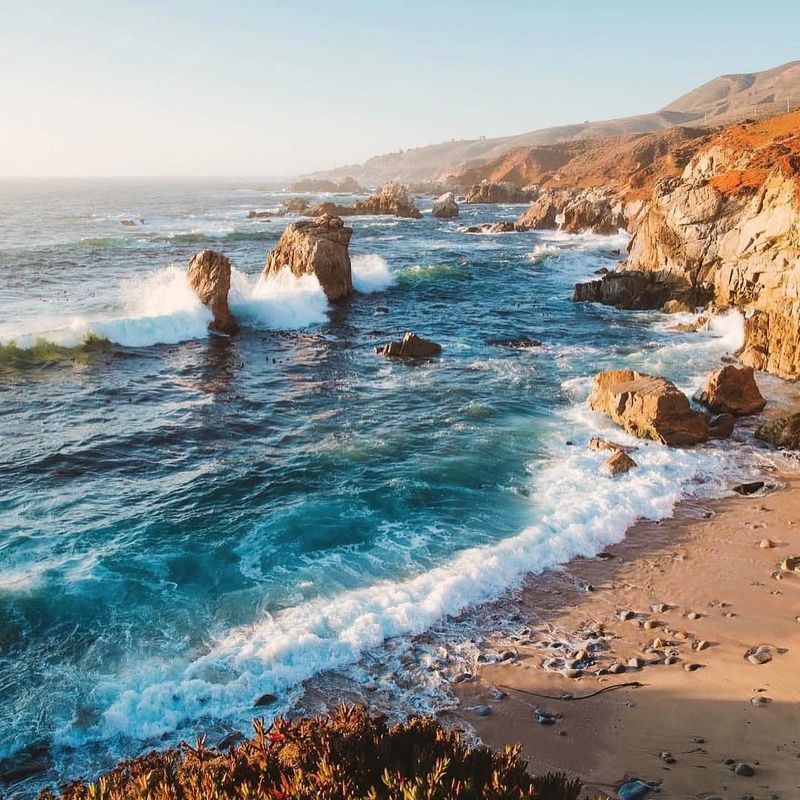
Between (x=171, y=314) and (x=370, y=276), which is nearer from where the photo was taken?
(x=171, y=314)

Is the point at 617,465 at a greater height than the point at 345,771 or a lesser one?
lesser

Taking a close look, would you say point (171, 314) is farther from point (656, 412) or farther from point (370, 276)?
point (656, 412)

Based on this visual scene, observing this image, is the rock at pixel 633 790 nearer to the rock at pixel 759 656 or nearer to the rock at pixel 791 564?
the rock at pixel 759 656

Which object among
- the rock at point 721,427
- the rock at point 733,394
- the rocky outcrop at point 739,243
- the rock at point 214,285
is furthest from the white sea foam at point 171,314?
the rock at point 721,427

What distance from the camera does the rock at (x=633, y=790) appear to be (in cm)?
719

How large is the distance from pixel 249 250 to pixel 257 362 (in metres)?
32.4

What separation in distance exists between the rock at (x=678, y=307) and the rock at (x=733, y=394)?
48.4ft

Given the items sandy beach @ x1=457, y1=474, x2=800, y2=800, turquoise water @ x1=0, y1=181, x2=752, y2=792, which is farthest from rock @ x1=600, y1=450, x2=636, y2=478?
sandy beach @ x1=457, y1=474, x2=800, y2=800

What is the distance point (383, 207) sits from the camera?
3723 inches

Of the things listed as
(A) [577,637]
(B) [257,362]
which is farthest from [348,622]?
(B) [257,362]

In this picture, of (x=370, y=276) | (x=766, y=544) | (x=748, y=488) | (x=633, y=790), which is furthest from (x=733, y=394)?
(x=370, y=276)

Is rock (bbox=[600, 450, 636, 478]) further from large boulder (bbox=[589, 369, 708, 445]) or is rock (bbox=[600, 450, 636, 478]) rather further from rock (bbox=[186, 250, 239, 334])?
rock (bbox=[186, 250, 239, 334])

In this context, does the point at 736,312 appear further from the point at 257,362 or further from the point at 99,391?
the point at 99,391

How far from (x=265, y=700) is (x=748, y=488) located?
39.8 ft
